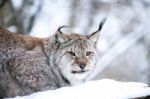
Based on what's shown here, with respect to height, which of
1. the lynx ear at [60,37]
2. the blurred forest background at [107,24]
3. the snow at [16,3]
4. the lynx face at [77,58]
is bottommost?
the blurred forest background at [107,24]

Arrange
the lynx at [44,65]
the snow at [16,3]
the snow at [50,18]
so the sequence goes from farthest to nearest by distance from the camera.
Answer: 1. the snow at [50,18]
2. the snow at [16,3]
3. the lynx at [44,65]

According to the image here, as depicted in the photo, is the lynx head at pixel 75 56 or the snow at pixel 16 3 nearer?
the lynx head at pixel 75 56

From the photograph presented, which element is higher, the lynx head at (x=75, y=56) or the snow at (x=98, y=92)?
the lynx head at (x=75, y=56)

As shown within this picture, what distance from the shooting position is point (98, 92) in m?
9.54

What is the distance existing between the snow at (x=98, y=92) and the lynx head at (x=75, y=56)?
192mm

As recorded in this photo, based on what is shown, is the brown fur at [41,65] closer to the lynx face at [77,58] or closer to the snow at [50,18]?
the lynx face at [77,58]

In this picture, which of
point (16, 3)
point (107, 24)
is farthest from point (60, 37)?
point (107, 24)

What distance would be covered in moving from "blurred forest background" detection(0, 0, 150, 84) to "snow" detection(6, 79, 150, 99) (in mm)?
6077

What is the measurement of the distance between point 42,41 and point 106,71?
6.59m

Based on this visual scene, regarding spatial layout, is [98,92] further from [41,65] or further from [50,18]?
[50,18]

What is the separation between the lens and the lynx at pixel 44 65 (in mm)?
9875

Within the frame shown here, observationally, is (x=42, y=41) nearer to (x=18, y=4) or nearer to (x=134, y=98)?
(x=134, y=98)

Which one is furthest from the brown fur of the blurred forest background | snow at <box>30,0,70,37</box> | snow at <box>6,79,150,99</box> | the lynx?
snow at <box>30,0,70,37</box>

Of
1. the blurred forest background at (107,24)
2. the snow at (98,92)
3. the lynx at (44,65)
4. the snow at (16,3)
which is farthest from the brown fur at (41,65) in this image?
the snow at (16,3)
